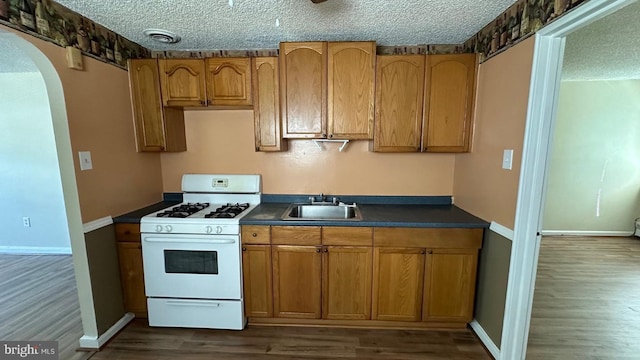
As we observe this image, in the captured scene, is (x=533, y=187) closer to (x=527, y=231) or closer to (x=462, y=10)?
(x=527, y=231)

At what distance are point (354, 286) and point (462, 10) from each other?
6.90 ft

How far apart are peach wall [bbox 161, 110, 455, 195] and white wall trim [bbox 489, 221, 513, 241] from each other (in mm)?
732

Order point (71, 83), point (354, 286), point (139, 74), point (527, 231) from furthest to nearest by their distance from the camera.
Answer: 1. point (139, 74)
2. point (354, 286)
3. point (71, 83)
4. point (527, 231)

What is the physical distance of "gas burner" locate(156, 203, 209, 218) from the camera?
213 centimetres

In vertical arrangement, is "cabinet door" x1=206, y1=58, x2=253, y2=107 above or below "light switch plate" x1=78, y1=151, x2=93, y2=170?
above

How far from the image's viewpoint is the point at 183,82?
7.39ft

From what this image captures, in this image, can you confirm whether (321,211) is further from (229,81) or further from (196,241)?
(229,81)

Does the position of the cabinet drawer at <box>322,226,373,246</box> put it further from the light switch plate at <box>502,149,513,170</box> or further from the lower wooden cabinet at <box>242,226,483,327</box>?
the light switch plate at <box>502,149,513,170</box>

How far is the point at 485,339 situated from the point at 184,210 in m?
2.59

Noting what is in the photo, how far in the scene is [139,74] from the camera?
7.36ft

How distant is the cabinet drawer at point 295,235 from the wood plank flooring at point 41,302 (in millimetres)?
1548

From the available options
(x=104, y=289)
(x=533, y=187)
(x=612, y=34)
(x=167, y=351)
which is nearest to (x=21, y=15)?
(x=104, y=289)

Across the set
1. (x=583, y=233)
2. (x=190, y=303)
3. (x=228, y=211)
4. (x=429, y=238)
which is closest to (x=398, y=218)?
(x=429, y=238)

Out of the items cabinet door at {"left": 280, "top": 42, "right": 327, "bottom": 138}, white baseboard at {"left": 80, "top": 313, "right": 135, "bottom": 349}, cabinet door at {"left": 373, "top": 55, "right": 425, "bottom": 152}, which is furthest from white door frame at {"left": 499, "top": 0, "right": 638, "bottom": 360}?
white baseboard at {"left": 80, "top": 313, "right": 135, "bottom": 349}
